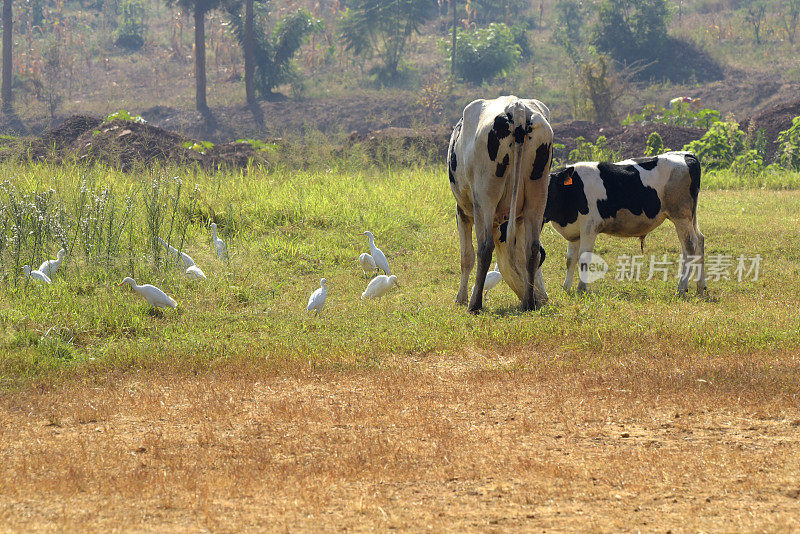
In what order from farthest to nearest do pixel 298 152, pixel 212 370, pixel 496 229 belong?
pixel 298 152 < pixel 496 229 < pixel 212 370

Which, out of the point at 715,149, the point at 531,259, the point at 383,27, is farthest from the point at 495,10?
the point at 531,259

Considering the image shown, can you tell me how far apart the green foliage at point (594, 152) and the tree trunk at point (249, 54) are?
1390 cm

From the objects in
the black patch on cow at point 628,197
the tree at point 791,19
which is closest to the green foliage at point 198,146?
the black patch on cow at point 628,197

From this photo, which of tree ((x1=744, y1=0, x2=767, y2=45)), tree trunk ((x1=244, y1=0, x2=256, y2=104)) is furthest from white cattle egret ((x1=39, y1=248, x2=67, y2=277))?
tree ((x1=744, y1=0, x2=767, y2=45))

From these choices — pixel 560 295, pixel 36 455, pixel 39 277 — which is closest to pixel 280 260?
pixel 39 277

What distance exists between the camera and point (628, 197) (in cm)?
989

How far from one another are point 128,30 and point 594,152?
2660cm

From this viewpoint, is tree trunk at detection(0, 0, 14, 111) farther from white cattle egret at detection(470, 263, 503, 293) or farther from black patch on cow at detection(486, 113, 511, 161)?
black patch on cow at detection(486, 113, 511, 161)

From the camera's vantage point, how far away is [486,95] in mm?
31250

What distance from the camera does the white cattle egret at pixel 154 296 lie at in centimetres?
859

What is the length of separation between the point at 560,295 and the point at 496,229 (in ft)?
3.90

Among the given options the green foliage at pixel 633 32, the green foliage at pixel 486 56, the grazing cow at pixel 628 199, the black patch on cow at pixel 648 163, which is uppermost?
the green foliage at pixel 633 32

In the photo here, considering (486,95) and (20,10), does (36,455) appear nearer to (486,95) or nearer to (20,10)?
(486,95)

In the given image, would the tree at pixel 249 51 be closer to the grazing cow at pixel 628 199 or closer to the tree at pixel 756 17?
the tree at pixel 756 17
